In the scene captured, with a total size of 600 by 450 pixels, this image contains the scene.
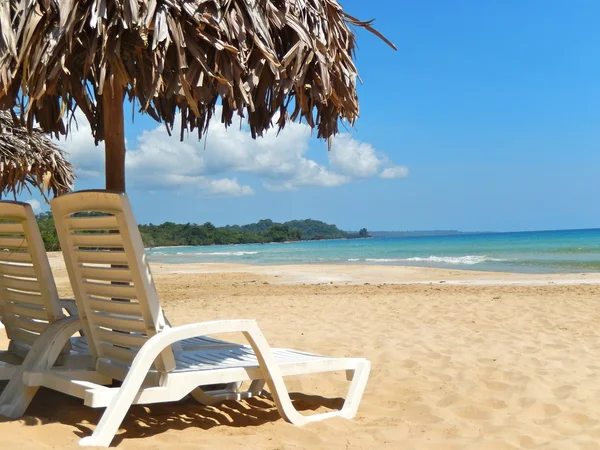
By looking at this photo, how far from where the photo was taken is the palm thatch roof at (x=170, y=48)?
2.94 metres

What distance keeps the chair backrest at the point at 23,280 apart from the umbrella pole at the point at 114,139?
553mm

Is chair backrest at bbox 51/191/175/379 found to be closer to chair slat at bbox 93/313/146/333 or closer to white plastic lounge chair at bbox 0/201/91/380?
chair slat at bbox 93/313/146/333

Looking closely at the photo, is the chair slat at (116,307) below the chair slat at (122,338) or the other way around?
the other way around

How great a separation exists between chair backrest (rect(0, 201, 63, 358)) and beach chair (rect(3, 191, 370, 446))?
0.20 meters

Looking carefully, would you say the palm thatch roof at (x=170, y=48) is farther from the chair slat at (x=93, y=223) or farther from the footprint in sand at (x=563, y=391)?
the footprint in sand at (x=563, y=391)

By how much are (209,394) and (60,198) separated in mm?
1429

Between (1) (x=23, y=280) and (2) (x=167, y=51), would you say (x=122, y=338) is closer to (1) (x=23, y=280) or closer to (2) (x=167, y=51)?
(1) (x=23, y=280)

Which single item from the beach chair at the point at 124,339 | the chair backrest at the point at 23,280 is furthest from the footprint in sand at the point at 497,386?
the chair backrest at the point at 23,280

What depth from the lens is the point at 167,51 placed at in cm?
306

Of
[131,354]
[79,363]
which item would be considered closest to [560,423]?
[131,354]

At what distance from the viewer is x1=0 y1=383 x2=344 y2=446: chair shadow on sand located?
323 cm

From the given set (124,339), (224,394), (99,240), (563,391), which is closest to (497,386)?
(563,391)

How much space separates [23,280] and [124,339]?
836mm

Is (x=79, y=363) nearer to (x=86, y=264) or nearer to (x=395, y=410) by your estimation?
(x=86, y=264)
